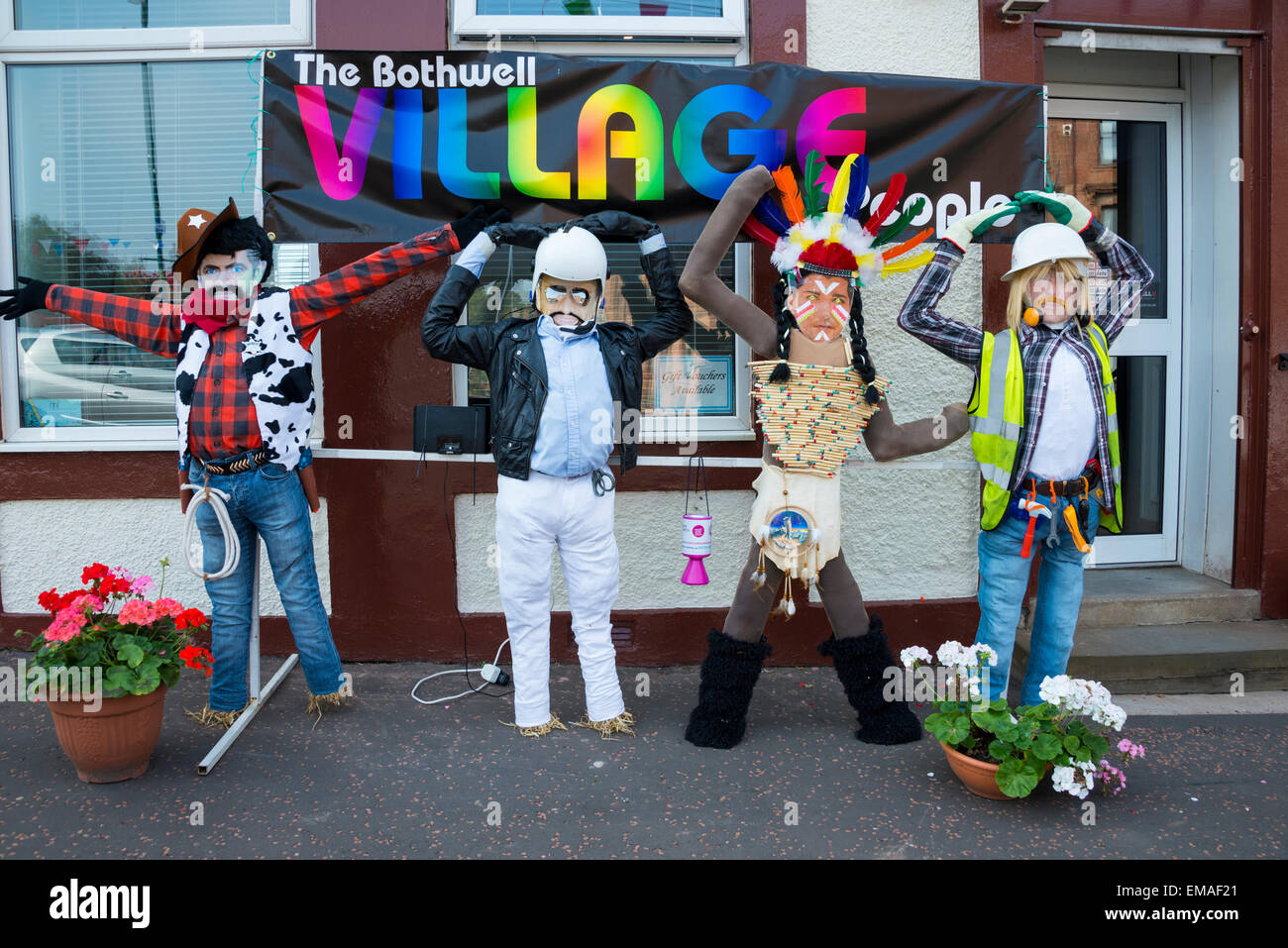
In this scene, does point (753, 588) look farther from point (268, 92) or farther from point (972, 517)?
point (268, 92)

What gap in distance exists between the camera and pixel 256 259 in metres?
3.85

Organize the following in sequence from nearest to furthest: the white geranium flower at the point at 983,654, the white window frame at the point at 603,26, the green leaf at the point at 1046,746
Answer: the green leaf at the point at 1046,746
the white geranium flower at the point at 983,654
the white window frame at the point at 603,26

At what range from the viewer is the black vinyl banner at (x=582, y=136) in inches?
155

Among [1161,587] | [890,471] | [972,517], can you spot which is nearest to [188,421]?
[890,471]

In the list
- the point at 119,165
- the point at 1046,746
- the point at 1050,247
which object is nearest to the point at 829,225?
the point at 1050,247

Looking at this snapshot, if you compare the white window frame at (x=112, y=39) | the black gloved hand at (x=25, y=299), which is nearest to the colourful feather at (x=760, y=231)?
the white window frame at (x=112, y=39)

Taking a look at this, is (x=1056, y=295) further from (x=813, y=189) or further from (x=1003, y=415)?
(x=813, y=189)

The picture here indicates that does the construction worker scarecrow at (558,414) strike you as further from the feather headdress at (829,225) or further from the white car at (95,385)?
the white car at (95,385)

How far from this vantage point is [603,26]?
4.55 m


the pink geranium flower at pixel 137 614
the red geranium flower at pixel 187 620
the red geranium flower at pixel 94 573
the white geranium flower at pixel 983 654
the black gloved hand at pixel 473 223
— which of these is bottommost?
the white geranium flower at pixel 983 654

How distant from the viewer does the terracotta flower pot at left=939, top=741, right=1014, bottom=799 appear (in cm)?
330

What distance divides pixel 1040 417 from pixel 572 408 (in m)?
1.79

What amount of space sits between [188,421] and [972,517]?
12.0 feet

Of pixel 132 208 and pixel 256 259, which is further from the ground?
pixel 132 208
